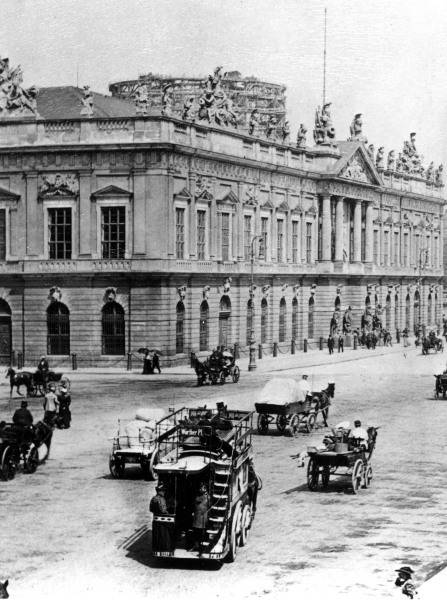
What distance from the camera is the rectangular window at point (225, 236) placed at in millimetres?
67375

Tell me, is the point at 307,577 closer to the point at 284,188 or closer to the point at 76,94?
the point at 76,94

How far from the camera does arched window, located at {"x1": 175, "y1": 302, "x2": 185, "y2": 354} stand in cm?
6127

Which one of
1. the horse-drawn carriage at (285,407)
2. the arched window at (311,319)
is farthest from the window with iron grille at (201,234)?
the horse-drawn carriage at (285,407)

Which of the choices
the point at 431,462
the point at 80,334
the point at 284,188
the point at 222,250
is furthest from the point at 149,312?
the point at 431,462

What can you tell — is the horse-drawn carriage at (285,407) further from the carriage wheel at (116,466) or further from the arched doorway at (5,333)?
the arched doorway at (5,333)

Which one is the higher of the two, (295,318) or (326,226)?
(326,226)

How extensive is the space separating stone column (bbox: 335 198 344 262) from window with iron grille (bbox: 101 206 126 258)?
2672cm

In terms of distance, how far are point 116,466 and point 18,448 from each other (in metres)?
2.19

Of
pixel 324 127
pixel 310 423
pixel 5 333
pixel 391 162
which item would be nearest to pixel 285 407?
pixel 310 423

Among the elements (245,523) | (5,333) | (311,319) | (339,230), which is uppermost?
(339,230)

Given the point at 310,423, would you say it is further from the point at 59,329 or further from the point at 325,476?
the point at 59,329

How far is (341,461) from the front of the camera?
2447cm

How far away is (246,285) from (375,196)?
26.2 m

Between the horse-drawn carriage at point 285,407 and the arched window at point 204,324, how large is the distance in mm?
29753
